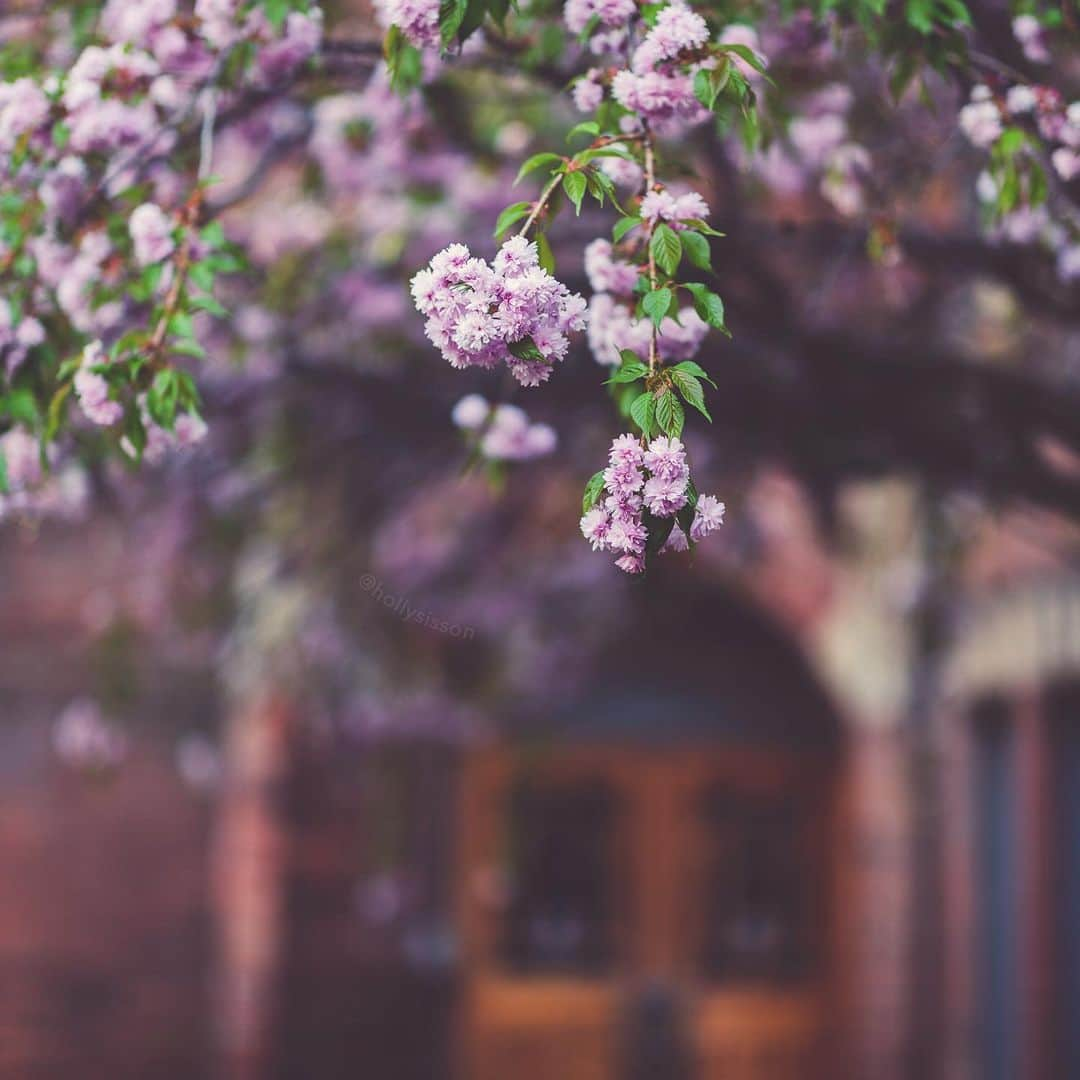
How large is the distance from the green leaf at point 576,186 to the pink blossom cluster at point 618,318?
0.27 metres

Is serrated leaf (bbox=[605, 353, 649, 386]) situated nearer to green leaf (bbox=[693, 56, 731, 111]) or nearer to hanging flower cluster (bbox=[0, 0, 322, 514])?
green leaf (bbox=[693, 56, 731, 111])

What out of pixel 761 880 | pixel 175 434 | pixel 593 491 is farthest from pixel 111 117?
pixel 761 880

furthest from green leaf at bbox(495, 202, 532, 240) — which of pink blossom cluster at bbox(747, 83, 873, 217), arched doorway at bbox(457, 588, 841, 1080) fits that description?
arched doorway at bbox(457, 588, 841, 1080)

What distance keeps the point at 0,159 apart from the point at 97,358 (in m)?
0.43

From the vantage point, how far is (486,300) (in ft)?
5.21

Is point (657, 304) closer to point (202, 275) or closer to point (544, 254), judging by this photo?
point (544, 254)

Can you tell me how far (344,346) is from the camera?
4082 mm

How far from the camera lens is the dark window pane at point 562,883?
848cm

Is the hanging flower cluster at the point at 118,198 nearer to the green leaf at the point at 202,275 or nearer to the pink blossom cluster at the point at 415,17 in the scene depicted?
the green leaf at the point at 202,275

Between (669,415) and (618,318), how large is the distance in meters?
0.55

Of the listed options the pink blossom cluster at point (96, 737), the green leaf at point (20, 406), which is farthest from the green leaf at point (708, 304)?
the pink blossom cluster at point (96, 737)

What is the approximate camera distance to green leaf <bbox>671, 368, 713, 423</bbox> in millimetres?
1600

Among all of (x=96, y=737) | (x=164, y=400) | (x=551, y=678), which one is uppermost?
(x=551, y=678)

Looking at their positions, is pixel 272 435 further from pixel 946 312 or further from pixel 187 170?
pixel 946 312
